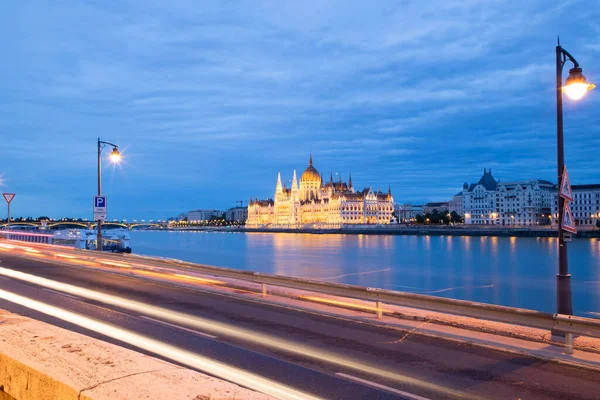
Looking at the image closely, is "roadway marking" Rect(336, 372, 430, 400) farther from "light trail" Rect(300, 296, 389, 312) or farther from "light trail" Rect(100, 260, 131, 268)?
"light trail" Rect(100, 260, 131, 268)

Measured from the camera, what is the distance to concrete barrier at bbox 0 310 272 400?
3293 mm

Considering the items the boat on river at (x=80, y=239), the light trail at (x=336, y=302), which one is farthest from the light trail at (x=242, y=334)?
the boat on river at (x=80, y=239)

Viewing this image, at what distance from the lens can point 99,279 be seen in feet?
62.7

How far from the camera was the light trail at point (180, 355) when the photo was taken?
652 centimetres

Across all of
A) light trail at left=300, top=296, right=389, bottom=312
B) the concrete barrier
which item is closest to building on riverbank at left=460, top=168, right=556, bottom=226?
light trail at left=300, top=296, right=389, bottom=312

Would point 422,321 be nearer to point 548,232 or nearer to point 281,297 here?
point 281,297

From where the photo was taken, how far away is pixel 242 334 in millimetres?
10000

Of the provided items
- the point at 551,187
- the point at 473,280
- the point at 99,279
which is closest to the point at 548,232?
the point at 551,187

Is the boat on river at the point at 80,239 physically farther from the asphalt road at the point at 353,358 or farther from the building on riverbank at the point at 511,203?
the building on riverbank at the point at 511,203

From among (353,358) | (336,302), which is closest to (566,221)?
(353,358)

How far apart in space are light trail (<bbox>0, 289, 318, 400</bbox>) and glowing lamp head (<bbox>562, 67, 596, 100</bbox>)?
7095mm

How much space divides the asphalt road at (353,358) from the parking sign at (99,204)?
39.0ft

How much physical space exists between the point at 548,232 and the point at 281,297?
122 meters

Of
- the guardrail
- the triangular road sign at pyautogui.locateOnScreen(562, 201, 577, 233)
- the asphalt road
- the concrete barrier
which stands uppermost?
the triangular road sign at pyautogui.locateOnScreen(562, 201, 577, 233)
